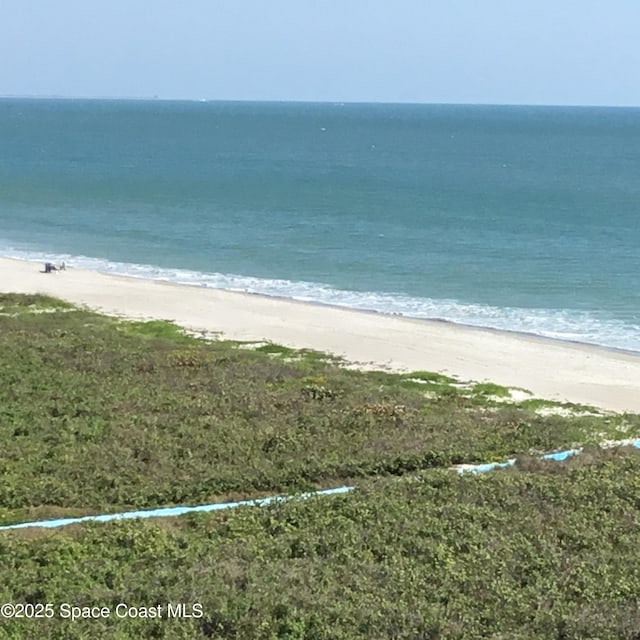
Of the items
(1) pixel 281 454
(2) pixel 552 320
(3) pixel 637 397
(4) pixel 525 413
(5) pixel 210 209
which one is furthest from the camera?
(5) pixel 210 209

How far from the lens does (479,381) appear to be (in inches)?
1033

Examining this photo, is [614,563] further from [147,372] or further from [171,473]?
[147,372]

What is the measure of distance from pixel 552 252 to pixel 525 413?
29215 mm

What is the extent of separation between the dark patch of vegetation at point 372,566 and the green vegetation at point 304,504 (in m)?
0.03

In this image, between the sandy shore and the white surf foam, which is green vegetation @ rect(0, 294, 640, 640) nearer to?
the sandy shore

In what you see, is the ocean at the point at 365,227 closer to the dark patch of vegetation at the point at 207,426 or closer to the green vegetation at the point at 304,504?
the dark patch of vegetation at the point at 207,426

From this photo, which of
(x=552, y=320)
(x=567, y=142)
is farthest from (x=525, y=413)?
(x=567, y=142)

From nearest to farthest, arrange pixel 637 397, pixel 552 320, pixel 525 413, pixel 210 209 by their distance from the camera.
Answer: pixel 525 413
pixel 637 397
pixel 552 320
pixel 210 209

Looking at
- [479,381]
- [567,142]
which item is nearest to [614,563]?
[479,381]

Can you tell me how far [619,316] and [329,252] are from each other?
686 inches

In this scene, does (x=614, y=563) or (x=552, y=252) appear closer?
(x=614, y=563)

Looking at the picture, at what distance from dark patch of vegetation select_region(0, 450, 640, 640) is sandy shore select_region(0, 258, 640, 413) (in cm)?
1052

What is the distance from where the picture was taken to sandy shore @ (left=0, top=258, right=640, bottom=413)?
27.1m

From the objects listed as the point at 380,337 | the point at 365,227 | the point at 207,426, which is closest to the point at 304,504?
the point at 207,426
